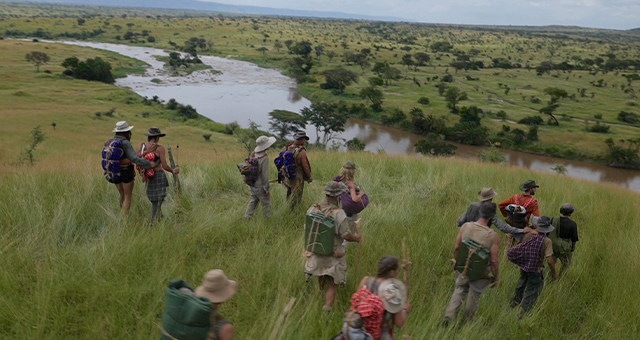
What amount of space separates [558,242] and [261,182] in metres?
3.89

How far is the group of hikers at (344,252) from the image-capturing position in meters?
3.11

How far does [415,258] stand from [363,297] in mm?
2703

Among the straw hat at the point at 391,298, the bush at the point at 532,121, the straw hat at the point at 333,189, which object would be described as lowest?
the bush at the point at 532,121

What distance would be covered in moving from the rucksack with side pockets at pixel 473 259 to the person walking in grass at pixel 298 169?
9.63ft

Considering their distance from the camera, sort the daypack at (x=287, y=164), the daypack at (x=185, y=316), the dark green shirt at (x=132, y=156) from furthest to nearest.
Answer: the daypack at (x=287, y=164) → the dark green shirt at (x=132, y=156) → the daypack at (x=185, y=316)

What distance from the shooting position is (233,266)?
5133 mm

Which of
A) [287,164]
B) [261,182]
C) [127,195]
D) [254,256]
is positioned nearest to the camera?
[254,256]

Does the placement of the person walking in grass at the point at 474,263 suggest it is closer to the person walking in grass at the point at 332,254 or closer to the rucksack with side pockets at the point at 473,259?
the rucksack with side pockets at the point at 473,259

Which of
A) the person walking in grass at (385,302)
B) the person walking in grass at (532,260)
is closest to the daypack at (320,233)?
the person walking in grass at (385,302)

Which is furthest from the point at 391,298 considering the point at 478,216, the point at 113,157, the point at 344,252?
the point at 113,157

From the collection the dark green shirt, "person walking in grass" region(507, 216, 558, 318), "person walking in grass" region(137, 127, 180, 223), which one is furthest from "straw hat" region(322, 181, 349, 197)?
the dark green shirt

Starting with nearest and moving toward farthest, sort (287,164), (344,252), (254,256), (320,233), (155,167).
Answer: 1. (320,233)
2. (344,252)
3. (254,256)
4. (155,167)
5. (287,164)

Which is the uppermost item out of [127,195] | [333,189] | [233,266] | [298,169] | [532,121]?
[333,189]

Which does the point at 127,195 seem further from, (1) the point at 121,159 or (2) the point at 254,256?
(2) the point at 254,256
